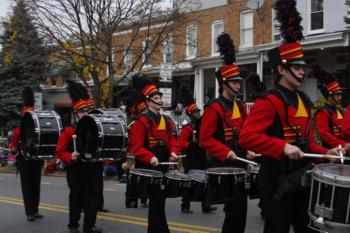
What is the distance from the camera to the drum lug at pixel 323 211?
419 cm

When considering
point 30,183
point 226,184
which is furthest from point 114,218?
point 226,184

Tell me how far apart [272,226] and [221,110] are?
2.11 metres

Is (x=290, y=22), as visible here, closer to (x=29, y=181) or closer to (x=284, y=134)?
(x=284, y=134)

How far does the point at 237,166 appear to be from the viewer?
21.4 feet

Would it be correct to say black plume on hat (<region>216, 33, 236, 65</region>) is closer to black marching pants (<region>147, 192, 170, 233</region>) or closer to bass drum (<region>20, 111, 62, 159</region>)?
black marching pants (<region>147, 192, 170, 233</region>)

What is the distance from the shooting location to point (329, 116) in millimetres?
9109

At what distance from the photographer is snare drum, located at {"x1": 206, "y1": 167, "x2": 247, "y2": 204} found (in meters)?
5.97

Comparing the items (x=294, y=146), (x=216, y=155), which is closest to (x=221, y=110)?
(x=216, y=155)

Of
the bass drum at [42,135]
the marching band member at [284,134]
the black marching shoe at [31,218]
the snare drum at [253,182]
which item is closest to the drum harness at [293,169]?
the marching band member at [284,134]

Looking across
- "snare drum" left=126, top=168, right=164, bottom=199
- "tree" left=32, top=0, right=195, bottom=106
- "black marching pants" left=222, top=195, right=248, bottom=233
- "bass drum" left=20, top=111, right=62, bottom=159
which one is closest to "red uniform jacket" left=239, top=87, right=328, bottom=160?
"black marching pants" left=222, top=195, right=248, bottom=233

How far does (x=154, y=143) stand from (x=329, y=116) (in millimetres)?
3217

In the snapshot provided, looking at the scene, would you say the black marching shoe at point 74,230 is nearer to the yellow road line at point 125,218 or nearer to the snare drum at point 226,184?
the yellow road line at point 125,218

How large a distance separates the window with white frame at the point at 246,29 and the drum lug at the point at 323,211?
22.3 metres

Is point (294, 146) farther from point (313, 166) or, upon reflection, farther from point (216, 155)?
point (216, 155)
